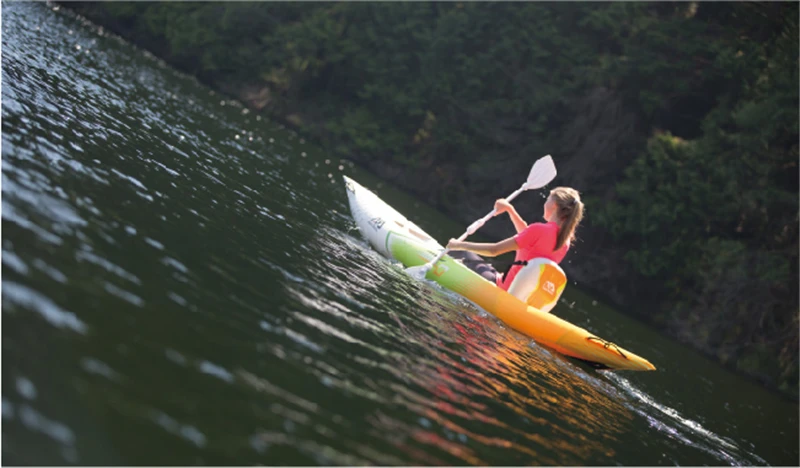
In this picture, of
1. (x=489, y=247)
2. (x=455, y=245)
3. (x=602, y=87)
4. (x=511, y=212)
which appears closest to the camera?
(x=489, y=247)

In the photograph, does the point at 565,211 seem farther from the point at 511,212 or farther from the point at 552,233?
the point at 511,212

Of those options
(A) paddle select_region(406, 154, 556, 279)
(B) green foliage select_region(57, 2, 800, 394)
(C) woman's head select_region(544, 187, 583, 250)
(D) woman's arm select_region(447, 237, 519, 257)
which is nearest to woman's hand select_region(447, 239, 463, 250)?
(D) woman's arm select_region(447, 237, 519, 257)

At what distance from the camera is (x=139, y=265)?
5645 millimetres

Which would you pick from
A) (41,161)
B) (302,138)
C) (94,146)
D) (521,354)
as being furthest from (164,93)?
(521,354)

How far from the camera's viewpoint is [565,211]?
916 centimetres

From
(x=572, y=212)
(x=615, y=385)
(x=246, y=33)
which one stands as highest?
(x=246, y=33)

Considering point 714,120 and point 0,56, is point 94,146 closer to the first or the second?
point 0,56

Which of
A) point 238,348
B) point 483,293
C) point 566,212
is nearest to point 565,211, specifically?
point 566,212

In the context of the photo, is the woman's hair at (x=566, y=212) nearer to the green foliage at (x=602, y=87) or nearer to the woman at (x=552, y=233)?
the woman at (x=552, y=233)

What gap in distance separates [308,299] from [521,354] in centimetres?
296

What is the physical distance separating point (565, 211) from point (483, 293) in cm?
164

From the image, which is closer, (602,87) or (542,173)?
(542,173)

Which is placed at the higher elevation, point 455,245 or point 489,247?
point 489,247

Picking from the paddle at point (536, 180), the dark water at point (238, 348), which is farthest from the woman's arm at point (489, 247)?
the dark water at point (238, 348)
